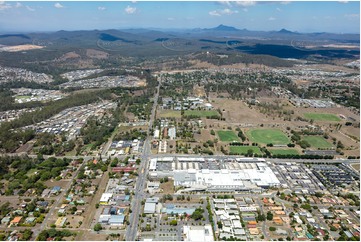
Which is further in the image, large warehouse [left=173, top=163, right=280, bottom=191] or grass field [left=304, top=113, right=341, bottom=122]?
grass field [left=304, top=113, right=341, bottom=122]

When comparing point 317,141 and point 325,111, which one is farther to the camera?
point 325,111

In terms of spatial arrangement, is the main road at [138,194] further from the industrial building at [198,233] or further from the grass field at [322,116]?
the grass field at [322,116]

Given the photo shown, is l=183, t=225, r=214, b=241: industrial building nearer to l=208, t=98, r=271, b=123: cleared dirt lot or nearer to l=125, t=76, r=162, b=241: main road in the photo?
l=125, t=76, r=162, b=241: main road

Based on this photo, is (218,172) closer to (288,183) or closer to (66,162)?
(288,183)

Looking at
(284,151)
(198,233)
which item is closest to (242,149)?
(284,151)

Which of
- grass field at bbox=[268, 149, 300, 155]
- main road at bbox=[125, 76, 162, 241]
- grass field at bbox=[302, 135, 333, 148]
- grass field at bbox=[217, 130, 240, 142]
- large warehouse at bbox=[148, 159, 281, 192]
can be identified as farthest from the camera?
grass field at bbox=[217, 130, 240, 142]

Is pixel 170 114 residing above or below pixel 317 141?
below

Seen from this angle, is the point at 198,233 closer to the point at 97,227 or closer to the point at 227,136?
the point at 97,227

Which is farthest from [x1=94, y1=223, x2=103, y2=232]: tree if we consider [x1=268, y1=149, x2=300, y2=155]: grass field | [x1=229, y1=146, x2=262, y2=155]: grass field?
[x1=268, y1=149, x2=300, y2=155]: grass field
